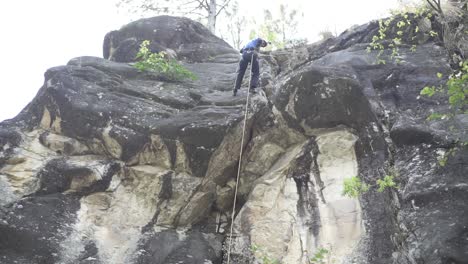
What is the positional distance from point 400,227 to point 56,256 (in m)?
5.67

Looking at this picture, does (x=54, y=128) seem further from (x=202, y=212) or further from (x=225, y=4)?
(x=225, y=4)

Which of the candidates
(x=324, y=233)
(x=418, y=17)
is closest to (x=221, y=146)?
(x=324, y=233)

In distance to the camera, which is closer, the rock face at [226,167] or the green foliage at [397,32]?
the rock face at [226,167]

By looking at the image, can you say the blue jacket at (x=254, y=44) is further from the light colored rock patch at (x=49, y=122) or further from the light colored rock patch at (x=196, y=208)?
the light colored rock patch at (x=49, y=122)

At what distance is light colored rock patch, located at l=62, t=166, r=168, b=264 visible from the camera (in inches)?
319

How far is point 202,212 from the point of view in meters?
9.20

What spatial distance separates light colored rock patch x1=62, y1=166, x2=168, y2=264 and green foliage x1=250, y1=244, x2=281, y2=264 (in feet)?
7.33

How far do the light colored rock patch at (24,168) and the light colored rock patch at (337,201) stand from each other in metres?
5.45

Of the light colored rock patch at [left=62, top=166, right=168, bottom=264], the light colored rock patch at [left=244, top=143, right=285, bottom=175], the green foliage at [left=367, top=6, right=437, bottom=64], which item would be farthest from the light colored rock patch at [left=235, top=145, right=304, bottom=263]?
the green foliage at [left=367, top=6, right=437, bottom=64]

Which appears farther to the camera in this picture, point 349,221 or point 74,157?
point 74,157

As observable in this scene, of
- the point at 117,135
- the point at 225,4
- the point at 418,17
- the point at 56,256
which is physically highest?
the point at 225,4

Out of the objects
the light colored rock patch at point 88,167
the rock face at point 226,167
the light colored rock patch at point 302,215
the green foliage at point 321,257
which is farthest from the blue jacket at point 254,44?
the green foliage at point 321,257

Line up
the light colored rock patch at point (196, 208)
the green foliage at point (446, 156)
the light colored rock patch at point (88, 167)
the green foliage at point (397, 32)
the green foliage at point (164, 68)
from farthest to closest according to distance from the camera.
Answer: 1. the green foliage at point (164, 68)
2. the green foliage at point (397, 32)
3. the light colored rock patch at point (196, 208)
4. the light colored rock patch at point (88, 167)
5. the green foliage at point (446, 156)

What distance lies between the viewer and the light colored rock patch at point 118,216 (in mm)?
8102
